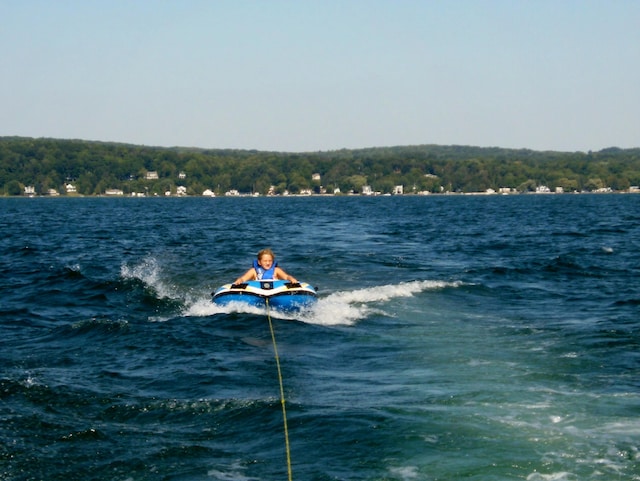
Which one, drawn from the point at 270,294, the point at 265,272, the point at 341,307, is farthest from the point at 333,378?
the point at 265,272

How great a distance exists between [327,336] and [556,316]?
16.8ft

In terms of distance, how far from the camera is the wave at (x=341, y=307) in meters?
18.1

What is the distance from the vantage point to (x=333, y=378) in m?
12.7

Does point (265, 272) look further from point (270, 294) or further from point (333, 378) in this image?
point (333, 378)

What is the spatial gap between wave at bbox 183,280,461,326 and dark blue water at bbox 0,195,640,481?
0.29ft

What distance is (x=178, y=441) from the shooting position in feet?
32.3

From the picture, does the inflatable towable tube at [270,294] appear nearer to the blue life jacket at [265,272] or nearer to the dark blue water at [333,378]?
the dark blue water at [333,378]

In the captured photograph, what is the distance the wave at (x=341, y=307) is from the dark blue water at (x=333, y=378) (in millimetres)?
90

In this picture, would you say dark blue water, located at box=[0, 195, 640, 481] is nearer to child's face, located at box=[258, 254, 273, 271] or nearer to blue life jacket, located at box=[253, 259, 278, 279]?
blue life jacket, located at box=[253, 259, 278, 279]

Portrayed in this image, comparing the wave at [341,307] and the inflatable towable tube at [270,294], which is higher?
the inflatable towable tube at [270,294]

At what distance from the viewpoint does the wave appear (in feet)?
59.3

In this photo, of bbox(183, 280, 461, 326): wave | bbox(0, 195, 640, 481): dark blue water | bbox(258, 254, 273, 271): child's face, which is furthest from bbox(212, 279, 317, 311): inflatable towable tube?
bbox(258, 254, 273, 271): child's face

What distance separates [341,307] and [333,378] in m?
6.59

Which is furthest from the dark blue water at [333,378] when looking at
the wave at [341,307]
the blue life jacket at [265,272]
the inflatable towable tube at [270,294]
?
the blue life jacket at [265,272]
